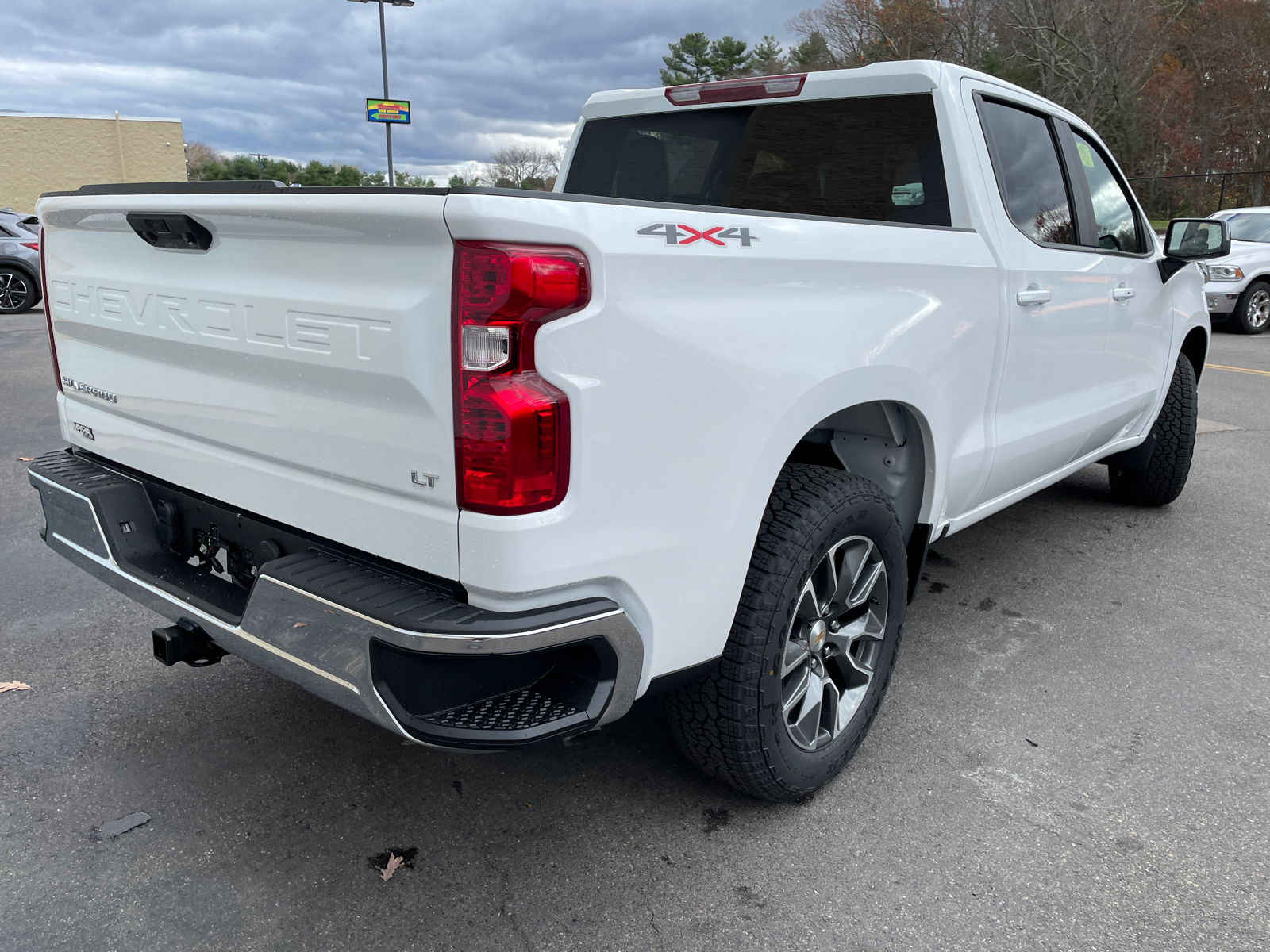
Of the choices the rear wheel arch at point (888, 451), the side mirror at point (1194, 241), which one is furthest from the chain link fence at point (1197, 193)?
the rear wheel arch at point (888, 451)

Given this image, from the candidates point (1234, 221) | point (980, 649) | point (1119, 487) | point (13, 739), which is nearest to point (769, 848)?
point (980, 649)

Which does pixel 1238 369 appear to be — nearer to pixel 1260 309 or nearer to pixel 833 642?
pixel 1260 309

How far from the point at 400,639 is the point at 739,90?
2.52 metres

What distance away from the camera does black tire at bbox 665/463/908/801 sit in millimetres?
2174

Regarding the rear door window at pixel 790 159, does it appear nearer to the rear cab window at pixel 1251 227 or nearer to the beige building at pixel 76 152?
the rear cab window at pixel 1251 227

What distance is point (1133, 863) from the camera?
231 cm

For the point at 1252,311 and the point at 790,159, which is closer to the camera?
the point at 790,159

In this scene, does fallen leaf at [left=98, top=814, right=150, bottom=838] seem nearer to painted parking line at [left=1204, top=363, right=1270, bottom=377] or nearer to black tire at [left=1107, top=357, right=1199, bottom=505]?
black tire at [left=1107, top=357, right=1199, bottom=505]

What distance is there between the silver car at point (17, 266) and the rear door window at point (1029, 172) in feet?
48.4

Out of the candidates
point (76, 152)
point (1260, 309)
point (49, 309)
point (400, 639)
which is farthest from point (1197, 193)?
point (76, 152)

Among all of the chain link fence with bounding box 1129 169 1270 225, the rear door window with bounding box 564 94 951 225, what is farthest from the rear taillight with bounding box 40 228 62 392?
the chain link fence with bounding box 1129 169 1270 225

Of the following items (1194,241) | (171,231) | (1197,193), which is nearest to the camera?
(171,231)

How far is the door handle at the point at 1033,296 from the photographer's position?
3.03m

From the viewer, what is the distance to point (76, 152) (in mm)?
43531
